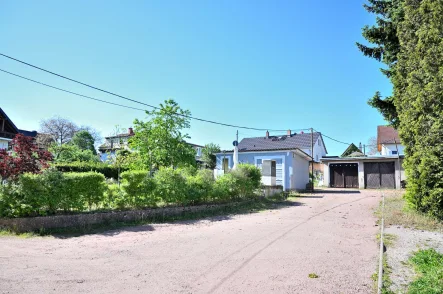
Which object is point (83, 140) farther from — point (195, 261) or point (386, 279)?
point (386, 279)

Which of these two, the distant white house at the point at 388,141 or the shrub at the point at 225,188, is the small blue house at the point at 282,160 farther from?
the distant white house at the point at 388,141

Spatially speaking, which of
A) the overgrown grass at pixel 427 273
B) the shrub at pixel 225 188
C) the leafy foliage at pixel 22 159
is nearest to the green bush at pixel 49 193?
the leafy foliage at pixel 22 159

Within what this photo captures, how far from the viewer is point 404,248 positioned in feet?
20.9

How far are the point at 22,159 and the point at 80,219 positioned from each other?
2.42 meters

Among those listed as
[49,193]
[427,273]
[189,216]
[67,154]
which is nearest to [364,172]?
[189,216]

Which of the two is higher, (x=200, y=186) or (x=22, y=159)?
(x=22, y=159)

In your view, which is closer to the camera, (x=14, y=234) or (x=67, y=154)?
(x=14, y=234)

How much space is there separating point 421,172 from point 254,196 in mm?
8168

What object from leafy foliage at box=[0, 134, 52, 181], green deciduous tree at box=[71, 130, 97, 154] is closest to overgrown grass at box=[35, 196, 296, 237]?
leafy foliage at box=[0, 134, 52, 181]

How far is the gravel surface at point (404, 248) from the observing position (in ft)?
14.7

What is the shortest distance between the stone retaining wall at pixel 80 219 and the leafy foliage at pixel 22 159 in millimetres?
1388

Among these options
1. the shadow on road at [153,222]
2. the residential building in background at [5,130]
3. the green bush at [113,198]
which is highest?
the residential building in background at [5,130]

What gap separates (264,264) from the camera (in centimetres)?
521

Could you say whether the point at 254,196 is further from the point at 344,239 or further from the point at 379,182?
the point at 379,182
